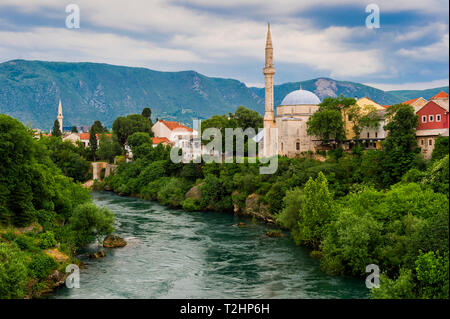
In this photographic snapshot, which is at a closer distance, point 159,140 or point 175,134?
point 159,140

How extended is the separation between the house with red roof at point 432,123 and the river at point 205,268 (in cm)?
1478

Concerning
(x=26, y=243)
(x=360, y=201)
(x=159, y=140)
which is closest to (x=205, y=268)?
(x=26, y=243)

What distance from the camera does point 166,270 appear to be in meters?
27.2

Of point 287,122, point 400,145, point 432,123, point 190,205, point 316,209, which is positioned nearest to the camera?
point 316,209

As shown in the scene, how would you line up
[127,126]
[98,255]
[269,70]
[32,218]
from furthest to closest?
[127,126] < [269,70] < [98,255] < [32,218]

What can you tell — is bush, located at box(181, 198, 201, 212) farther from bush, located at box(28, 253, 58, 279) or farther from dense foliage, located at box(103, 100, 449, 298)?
bush, located at box(28, 253, 58, 279)

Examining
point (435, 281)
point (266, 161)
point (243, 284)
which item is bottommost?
point (243, 284)

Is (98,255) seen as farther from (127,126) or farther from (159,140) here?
(127,126)

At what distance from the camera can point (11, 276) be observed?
68.8 ft

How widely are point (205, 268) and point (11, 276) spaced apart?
10.9 metres

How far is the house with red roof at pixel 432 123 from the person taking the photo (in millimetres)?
37416
